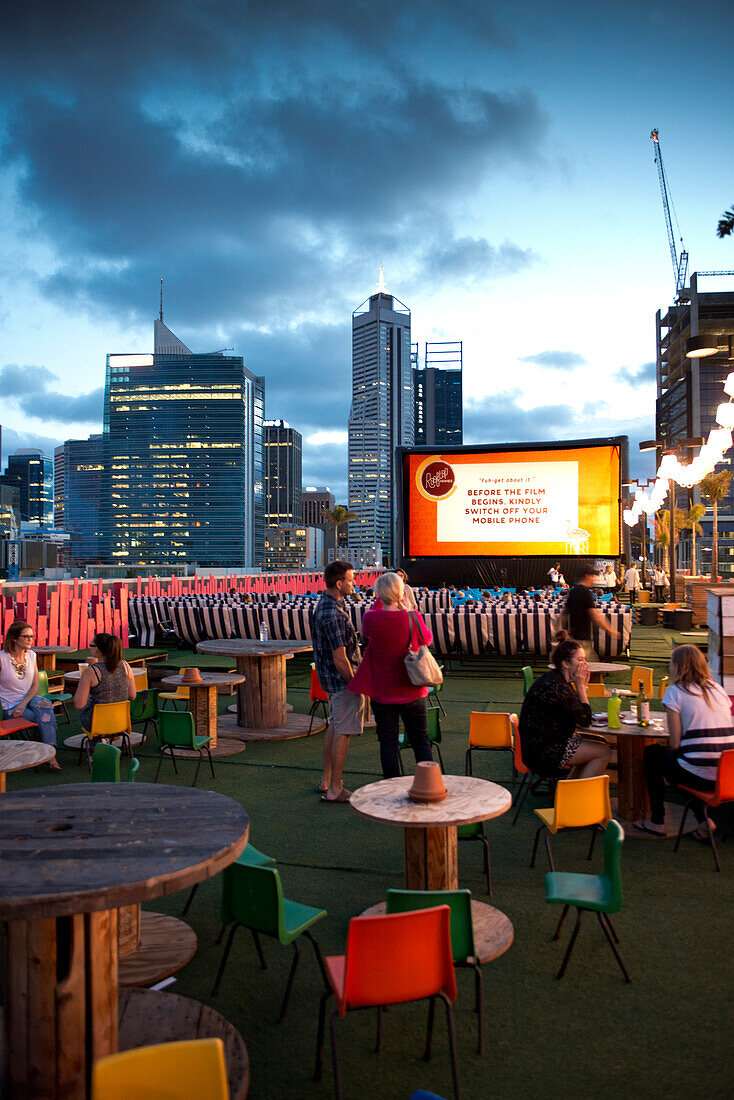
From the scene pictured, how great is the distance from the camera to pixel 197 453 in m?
150

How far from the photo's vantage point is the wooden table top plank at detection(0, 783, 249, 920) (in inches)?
78.0

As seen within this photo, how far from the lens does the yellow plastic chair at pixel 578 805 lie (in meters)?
3.79

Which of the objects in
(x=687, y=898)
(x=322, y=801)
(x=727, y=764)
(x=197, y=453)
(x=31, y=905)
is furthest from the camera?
(x=197, y=453)

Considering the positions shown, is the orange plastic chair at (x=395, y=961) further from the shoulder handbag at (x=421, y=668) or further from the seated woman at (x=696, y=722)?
the seated woman at (x=696, y=722)

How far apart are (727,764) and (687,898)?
0.82m

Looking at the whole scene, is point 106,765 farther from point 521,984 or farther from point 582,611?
point 582,611

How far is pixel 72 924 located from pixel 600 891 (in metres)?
2.23

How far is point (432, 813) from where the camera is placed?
10.4 ft

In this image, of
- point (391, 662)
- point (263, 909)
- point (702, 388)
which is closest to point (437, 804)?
point (263, 909)

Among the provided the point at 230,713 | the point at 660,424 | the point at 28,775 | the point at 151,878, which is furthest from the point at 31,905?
the point at 660,424

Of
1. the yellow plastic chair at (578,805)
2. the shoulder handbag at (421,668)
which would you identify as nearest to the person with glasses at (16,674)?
the shoulder handbag at (421,668)

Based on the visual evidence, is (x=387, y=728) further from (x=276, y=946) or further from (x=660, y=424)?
(x=660, y=424)

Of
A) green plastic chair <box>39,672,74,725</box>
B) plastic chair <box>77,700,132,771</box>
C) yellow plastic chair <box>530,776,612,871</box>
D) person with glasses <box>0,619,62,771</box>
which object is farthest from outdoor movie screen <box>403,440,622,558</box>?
yellow plastic chair <box>530,776,612,871</box>

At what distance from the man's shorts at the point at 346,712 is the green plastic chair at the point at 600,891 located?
7.24 feet
